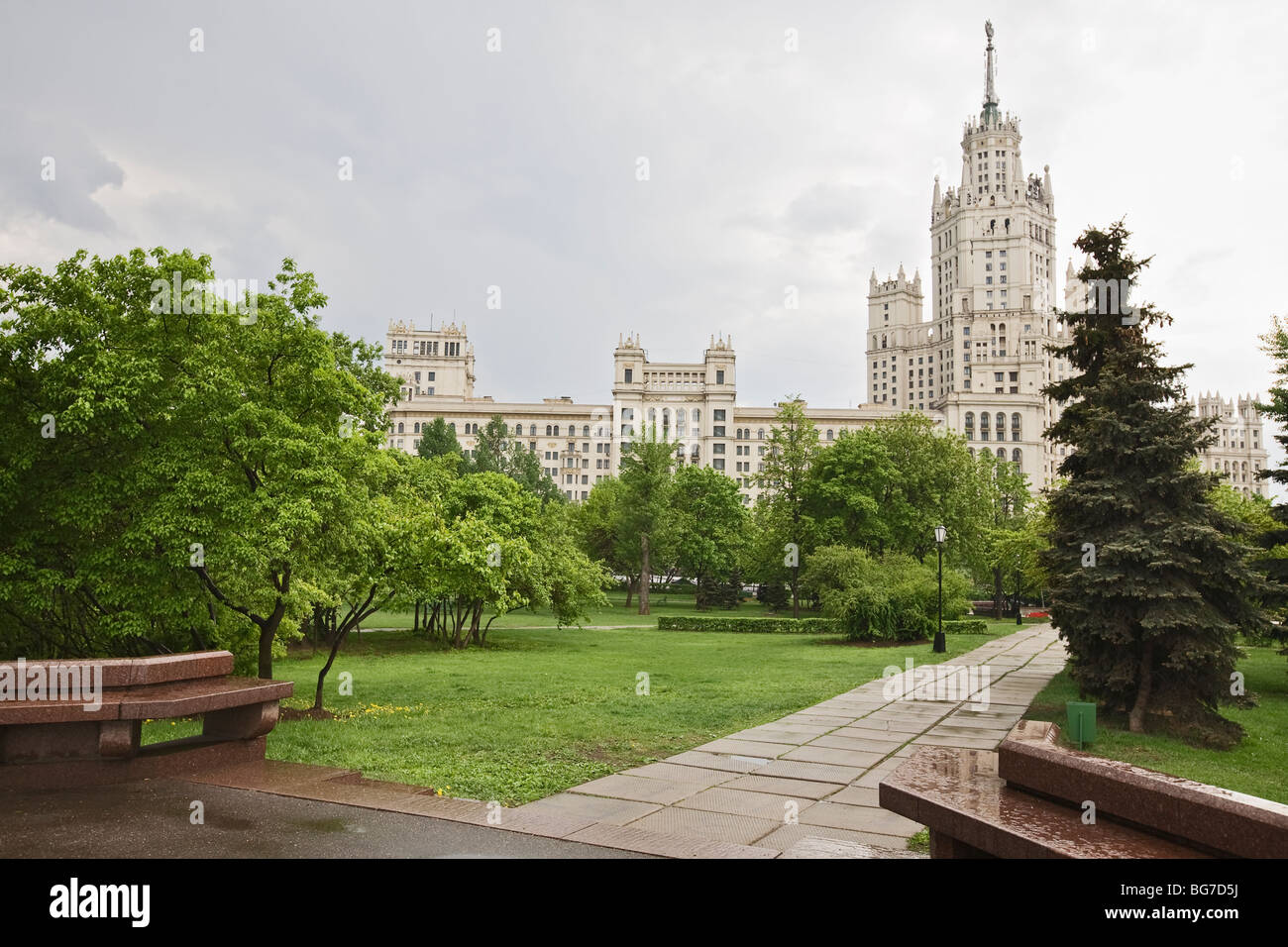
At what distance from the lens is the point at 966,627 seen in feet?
134

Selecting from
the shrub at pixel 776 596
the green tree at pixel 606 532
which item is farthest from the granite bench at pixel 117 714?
the shrub at pixel 776 596

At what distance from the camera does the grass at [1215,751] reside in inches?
439

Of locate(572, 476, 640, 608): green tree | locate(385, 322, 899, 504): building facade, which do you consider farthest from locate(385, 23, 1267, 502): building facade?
locate(572, 476, 640, 608): green tree

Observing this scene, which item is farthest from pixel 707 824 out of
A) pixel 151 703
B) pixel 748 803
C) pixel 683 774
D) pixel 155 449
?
pixel 155 449

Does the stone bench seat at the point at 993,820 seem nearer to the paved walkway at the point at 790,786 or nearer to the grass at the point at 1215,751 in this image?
the paved walkway at the point at 790,786

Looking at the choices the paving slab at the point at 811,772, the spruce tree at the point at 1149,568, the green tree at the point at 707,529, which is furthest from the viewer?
the green tree at the point at 707,529

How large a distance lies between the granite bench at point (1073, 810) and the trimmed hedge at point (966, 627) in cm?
3532

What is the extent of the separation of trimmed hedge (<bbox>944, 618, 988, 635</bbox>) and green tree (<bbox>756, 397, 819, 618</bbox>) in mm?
9322

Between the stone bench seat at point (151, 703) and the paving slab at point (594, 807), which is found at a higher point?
→ the stone bench seat at point (151, 703)

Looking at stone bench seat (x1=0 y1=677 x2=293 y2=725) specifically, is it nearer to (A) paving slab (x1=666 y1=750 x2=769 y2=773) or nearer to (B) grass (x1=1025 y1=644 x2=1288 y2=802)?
(A) paving slab (x1=666 y1=750 x2=769 y2=773)

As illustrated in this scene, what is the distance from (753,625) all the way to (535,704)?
27.7m

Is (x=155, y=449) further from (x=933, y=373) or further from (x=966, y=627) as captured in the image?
(x=933, y=373)
